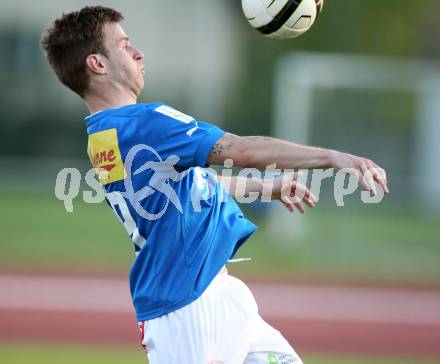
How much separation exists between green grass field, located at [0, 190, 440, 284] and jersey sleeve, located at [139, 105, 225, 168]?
10.6 metres

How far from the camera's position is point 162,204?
4.66 metres

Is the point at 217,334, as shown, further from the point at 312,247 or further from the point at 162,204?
the point at 312,247

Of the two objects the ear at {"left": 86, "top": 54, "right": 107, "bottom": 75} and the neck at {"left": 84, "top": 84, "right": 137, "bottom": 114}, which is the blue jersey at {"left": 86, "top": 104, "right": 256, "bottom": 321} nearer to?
the neck at {"left": 84, "top": 84, "right": 137, "bottom": 114}

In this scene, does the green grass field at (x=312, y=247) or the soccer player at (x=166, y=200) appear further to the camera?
the green grass field at (x=312, y=247)

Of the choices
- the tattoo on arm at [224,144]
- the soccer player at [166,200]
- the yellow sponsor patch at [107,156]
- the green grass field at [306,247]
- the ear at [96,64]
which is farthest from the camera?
the green grass field at [306,247]

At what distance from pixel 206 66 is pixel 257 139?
27207 mm

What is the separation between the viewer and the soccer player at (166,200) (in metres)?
4.50

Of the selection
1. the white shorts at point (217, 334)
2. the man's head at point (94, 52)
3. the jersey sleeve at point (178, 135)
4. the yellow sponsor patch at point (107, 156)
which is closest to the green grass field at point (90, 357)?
the white shorts at point (217, 334)

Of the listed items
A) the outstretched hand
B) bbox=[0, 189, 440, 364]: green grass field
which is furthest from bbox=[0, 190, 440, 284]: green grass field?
the outstretched hand

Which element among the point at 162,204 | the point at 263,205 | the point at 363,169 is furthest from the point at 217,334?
the point at 263,205

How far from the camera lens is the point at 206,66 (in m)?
31.3

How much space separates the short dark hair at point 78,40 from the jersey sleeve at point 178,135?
543 millimetres

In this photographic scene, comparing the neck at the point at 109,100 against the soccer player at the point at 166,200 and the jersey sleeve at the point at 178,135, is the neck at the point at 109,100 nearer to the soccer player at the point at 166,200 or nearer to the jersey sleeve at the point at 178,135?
the soccer player at the point at 166,200

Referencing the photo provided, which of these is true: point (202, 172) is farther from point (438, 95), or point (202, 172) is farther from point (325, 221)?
point (438, 95)
